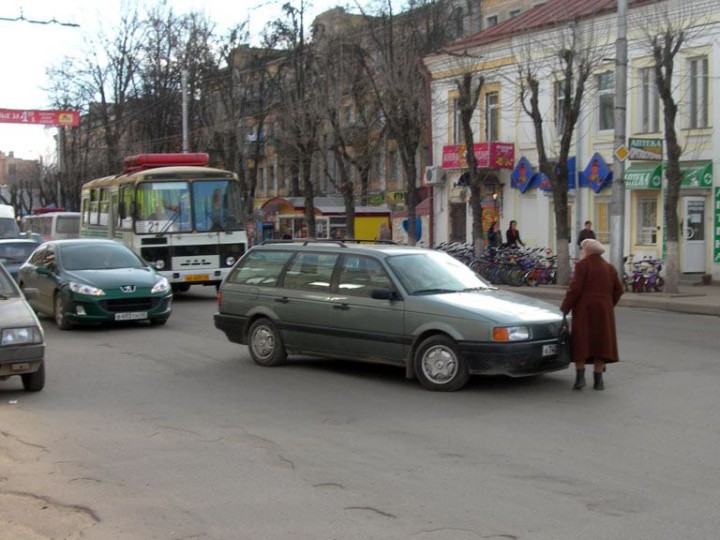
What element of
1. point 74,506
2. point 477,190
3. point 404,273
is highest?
point 477,190

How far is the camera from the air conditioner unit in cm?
3553

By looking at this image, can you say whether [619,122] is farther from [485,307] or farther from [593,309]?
[485,307]

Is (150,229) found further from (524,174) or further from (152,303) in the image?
(524,174)

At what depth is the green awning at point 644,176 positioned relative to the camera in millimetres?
26781

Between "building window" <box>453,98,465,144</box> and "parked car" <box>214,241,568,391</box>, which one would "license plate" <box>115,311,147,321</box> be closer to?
"parked car" <box>214,241,568,391</box>

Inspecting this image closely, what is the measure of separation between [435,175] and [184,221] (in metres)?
16.0

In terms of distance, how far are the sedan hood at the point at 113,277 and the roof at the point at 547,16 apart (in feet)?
52.9

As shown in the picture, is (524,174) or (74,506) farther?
(524,174)

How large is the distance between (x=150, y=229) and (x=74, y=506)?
15.7 metres

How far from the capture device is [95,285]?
51.0 feet

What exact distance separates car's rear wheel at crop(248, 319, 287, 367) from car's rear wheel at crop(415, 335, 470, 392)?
226 centimetres

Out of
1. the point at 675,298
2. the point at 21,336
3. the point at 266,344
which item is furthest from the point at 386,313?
the point at 675,298

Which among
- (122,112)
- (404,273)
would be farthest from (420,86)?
(122,112)

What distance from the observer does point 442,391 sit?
9.75 m
